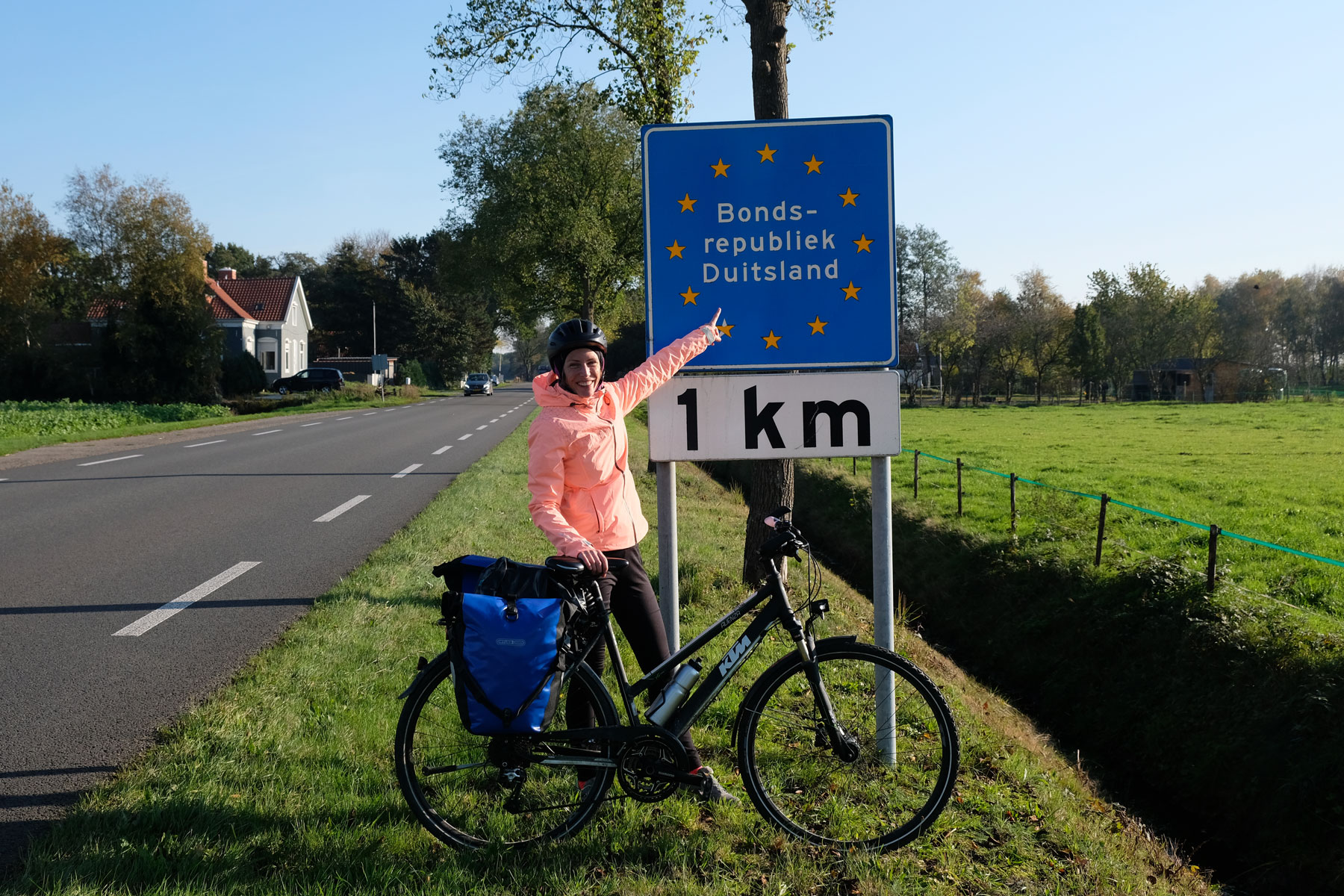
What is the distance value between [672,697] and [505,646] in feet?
2.22

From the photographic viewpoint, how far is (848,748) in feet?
11.8

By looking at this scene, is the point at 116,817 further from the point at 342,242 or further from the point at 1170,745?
the point at 342,242

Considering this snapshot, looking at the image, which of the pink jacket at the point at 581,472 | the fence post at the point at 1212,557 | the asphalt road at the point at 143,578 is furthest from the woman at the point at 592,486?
the fence post at the point at 1212,557

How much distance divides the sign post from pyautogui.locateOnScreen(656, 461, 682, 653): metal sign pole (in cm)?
22

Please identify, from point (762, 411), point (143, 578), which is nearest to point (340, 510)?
point (143, 578)

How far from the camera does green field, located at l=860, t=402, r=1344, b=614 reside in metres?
9.46

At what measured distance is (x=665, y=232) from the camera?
429cm

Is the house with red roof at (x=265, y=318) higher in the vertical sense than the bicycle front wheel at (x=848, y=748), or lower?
higher

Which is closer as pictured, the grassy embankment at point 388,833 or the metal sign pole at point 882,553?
the grassy embankment at point 388,833

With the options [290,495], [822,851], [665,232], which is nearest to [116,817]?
[822,851]

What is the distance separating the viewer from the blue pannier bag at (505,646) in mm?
3123

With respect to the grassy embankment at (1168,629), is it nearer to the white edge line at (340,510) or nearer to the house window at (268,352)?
the white edge line at (340,510)

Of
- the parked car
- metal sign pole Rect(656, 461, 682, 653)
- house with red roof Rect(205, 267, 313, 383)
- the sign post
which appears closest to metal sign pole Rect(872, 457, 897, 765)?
the sign post

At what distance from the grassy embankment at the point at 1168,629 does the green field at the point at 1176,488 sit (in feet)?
0.18
